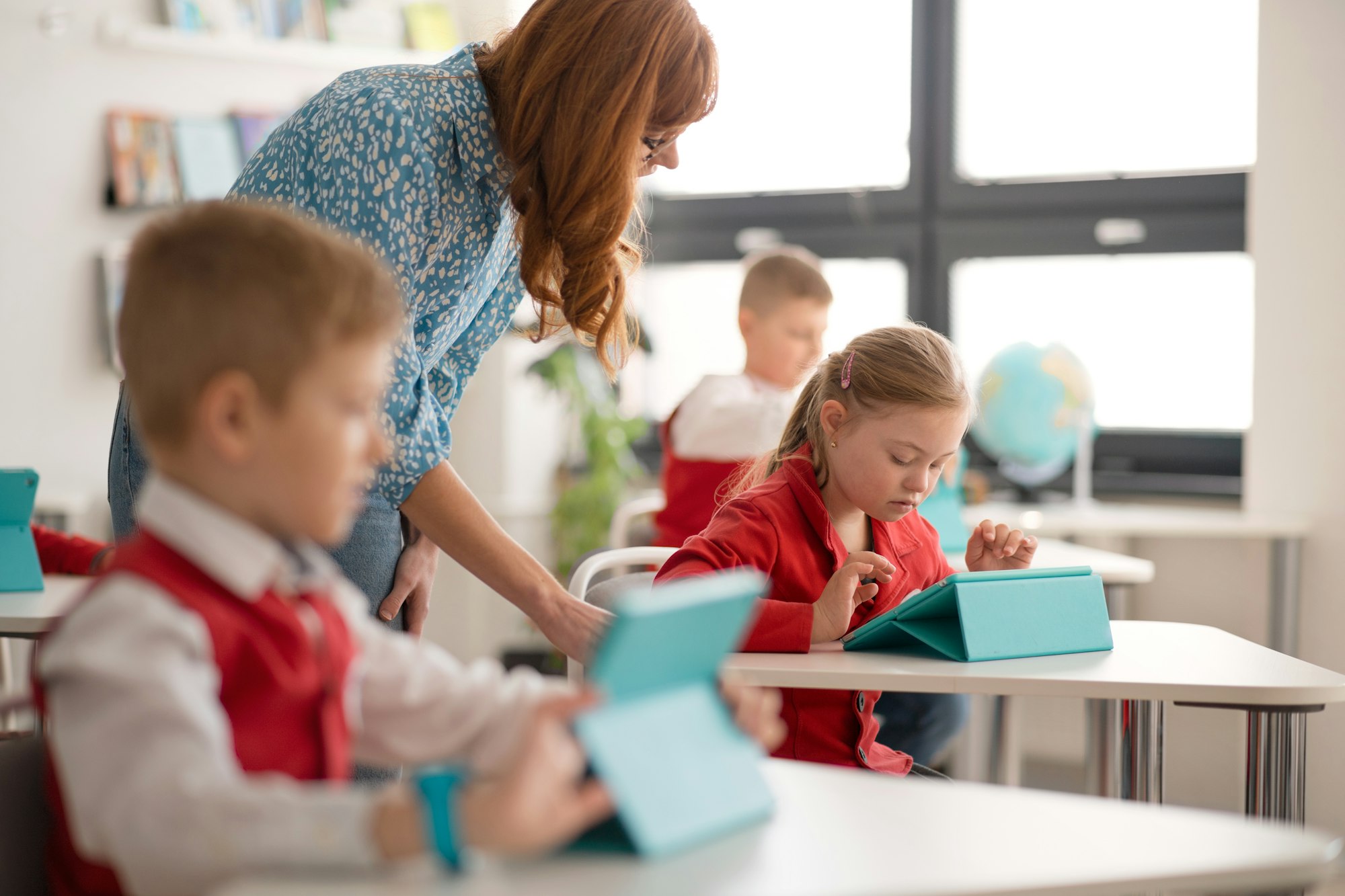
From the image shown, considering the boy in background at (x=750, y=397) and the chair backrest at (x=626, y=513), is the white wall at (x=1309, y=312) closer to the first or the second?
the boy in background at (x=750, y=397)

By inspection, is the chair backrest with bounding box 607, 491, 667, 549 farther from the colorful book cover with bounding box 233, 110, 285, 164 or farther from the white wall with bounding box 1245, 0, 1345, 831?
the colorful book cover with bounding box 233, 110, 285, 164

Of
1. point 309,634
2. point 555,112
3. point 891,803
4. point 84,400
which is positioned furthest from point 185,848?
point 84,400

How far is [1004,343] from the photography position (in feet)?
13.0

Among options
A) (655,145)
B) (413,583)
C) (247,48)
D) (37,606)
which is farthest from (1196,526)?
(247,48)

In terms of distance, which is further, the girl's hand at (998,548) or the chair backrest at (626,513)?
the chair backrest at (626,513)

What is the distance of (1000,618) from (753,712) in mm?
725

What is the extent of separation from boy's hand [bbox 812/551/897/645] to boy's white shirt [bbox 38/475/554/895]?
895mm

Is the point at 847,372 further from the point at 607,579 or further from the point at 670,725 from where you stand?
the point at 670,725

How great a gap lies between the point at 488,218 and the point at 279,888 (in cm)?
92

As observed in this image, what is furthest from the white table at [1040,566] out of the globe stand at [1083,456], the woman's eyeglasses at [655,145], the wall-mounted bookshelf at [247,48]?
the wall-mounted bookshelf at [247,48]

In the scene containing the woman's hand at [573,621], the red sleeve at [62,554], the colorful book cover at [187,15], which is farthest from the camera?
the colorful book cover at [187,15]

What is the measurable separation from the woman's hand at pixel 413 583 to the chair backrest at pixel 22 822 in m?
0.44

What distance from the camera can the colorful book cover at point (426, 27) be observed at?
13.6 feet

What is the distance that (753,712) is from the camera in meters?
0.86
